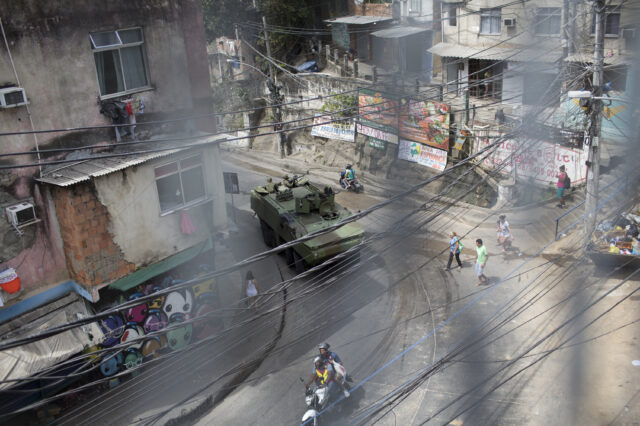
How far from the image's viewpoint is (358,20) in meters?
33.1

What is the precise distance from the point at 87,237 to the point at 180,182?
2369 millimetres

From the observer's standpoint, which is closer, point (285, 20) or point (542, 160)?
point (542, 160)

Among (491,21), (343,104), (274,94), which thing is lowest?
(343,104)

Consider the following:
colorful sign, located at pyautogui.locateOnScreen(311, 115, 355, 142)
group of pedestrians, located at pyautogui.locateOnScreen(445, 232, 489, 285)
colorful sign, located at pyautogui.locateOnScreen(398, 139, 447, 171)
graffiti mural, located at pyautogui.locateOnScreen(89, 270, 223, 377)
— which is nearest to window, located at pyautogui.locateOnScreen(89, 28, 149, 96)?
graffiti mural, located at pyautogui.locateOnScreen(89, 270, 223, 377)

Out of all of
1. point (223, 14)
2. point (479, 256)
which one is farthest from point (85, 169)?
point (223, 14)

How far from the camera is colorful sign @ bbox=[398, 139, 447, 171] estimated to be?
23.6 meters

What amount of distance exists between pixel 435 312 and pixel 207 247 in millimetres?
6224

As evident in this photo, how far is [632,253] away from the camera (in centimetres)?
1432

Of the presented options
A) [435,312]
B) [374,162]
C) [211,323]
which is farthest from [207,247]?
[374,162]

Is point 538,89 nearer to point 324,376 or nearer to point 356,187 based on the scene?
point 324,376

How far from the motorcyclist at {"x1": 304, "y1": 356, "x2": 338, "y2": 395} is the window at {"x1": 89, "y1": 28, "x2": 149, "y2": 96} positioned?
22.8ft

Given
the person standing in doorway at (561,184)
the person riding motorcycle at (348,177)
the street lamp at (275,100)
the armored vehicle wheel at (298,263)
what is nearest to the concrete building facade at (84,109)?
the armored vehicle wheel at (298,263)

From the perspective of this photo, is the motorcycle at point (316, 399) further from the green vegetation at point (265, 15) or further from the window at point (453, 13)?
the green vegetation at point (265, 15)

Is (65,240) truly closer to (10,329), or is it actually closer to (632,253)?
(10,329)
